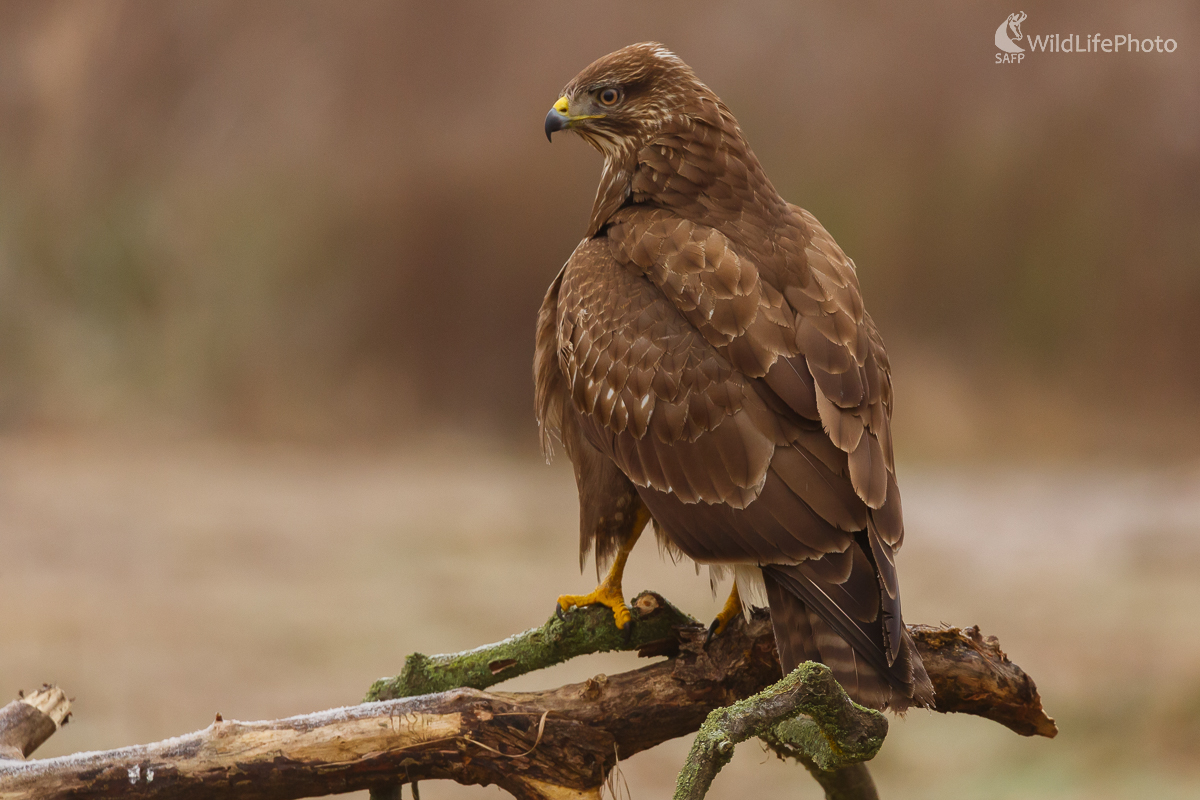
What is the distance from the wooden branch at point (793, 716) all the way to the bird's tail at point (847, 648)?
0.60 ft

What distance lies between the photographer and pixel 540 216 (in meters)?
8.63

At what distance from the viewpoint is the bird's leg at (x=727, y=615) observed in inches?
105

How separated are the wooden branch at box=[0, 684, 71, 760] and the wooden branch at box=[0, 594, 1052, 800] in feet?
0.85

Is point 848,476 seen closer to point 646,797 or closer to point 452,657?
point 452,657

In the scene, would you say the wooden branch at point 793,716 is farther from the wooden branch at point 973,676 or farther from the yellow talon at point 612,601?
the yellow talon at point 612,601

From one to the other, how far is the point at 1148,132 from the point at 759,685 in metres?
7.17

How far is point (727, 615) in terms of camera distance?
106 inches

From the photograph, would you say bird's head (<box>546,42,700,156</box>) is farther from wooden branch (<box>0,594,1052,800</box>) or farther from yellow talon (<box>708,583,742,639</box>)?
wooden branch (<box>0,594,1052,800</box>)

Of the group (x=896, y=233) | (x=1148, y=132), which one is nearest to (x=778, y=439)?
(x=896, y=233)

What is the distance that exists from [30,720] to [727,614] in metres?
1.87

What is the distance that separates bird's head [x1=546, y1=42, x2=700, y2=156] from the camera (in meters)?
2.94

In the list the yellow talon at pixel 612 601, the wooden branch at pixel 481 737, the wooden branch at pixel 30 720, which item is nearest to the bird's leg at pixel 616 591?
the yellow talon at pixel 612 601

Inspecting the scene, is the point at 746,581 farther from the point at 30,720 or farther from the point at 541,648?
the point at 30,720

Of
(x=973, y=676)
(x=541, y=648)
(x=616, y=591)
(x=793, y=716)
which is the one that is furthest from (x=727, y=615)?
(x=793, y=716)
